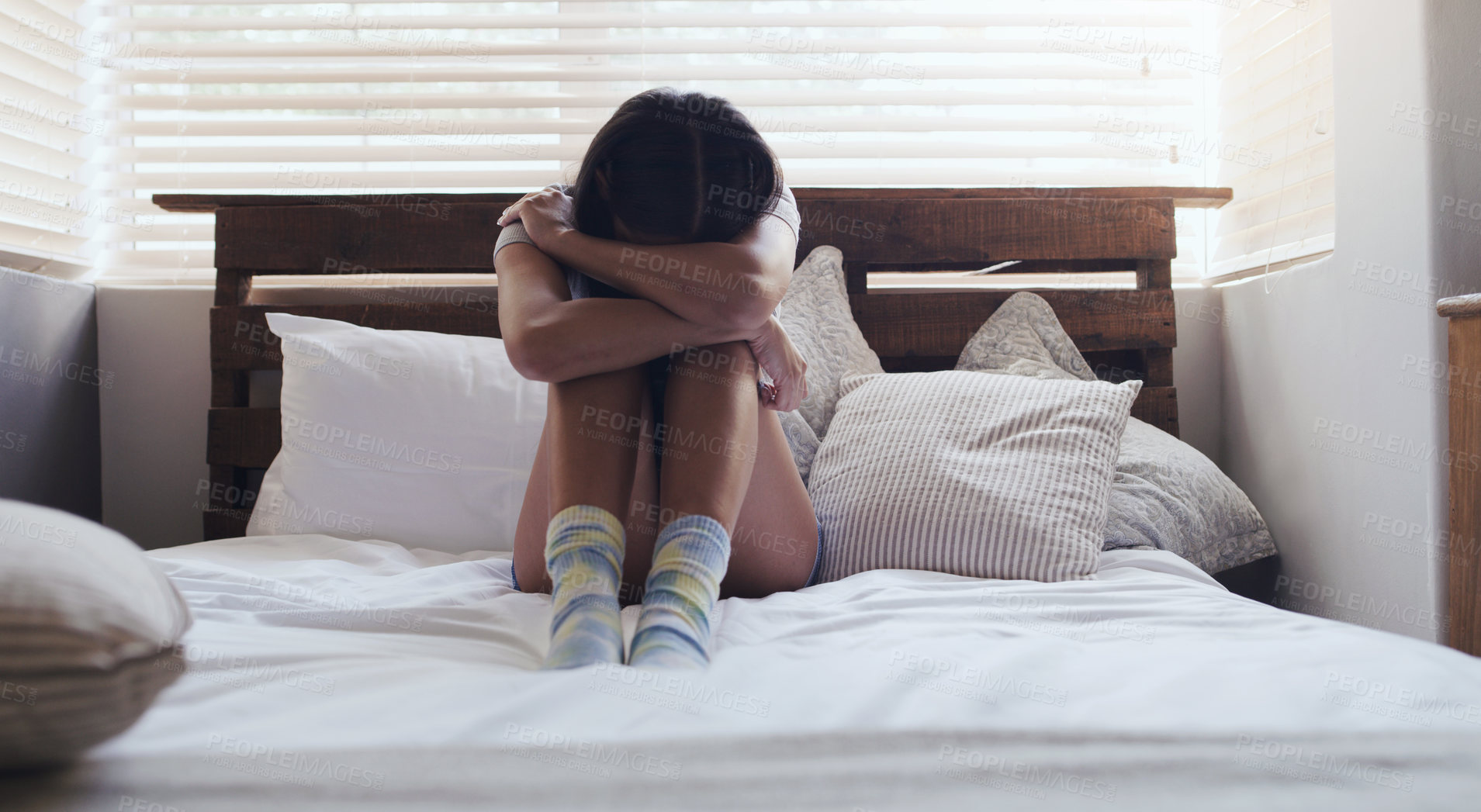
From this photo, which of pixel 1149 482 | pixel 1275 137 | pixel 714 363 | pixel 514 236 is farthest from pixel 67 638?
pixel 1275 137

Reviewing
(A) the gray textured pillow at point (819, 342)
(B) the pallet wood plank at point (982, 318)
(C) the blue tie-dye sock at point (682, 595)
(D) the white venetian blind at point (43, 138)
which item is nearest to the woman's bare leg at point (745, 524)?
(C) the blue tie-dye sock at point (682, 595)

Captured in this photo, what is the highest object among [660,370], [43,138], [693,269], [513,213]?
[43,138]

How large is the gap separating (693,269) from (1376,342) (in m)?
0.99

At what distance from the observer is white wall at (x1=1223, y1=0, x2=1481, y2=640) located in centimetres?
110

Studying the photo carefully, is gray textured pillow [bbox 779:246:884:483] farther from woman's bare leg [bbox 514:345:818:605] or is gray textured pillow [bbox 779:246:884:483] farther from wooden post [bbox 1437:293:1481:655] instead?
wooden post [bbox 1437:293:1481:655]

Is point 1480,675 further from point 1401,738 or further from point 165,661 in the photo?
point 165,661

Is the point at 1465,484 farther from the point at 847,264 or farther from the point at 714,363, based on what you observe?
the point at 847,264

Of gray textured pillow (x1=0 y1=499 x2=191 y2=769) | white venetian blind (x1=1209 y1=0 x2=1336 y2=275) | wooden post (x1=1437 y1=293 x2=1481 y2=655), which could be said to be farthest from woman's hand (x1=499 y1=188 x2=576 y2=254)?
white venetian blind (x1=1209 y1=0 x2=1336 y2=275)

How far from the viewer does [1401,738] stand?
50 cm

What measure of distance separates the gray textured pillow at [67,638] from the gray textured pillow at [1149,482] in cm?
110

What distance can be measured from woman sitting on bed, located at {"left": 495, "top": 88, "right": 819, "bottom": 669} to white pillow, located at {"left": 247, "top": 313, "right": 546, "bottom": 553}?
0.31 m

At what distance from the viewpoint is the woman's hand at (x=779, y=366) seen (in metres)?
1.01

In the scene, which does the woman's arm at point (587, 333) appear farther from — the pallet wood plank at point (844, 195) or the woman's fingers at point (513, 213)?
the pallet wood plank at point (844, 195)

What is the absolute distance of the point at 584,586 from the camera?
2.43 ft
